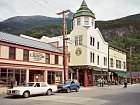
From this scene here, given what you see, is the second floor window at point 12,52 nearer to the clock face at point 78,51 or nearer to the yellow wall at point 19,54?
the yellow wall at point 19,54

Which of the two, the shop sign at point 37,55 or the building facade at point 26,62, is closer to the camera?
the building facade at point 26,62

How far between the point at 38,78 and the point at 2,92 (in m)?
8.75

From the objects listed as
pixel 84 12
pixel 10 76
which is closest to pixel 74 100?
pixel 10 76

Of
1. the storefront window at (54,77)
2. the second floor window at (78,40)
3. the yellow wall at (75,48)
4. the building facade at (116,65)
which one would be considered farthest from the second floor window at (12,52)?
the building facade at (116,65)

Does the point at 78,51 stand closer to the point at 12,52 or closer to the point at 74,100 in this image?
the point at 12,52

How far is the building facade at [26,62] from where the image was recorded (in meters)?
29.6

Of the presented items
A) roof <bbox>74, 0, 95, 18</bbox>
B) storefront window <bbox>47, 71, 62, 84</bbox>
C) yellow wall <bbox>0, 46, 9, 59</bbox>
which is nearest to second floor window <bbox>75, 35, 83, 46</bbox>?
roof <bbox>74, 0, 95, 18</bbox>

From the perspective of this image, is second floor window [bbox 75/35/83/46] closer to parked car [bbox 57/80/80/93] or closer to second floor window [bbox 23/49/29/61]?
second floor window [bbox 23/49/29/61]

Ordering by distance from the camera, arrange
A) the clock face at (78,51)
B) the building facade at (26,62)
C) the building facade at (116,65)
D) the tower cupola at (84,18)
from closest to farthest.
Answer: the building facade at (26,62) → the clock face at (78,51) → the tower cupola at (84,18) → the building facade at (116,65)

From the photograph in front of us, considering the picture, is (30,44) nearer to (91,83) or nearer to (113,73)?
(91,83)

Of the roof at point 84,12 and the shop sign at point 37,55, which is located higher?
the roof at point 84,12

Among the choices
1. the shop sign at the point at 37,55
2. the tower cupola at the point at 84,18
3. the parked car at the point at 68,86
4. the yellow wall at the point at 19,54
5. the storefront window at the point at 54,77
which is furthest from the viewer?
the tower cupola at the point at 84,18

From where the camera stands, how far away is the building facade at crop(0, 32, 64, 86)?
29.6m

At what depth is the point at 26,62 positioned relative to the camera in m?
33.0
